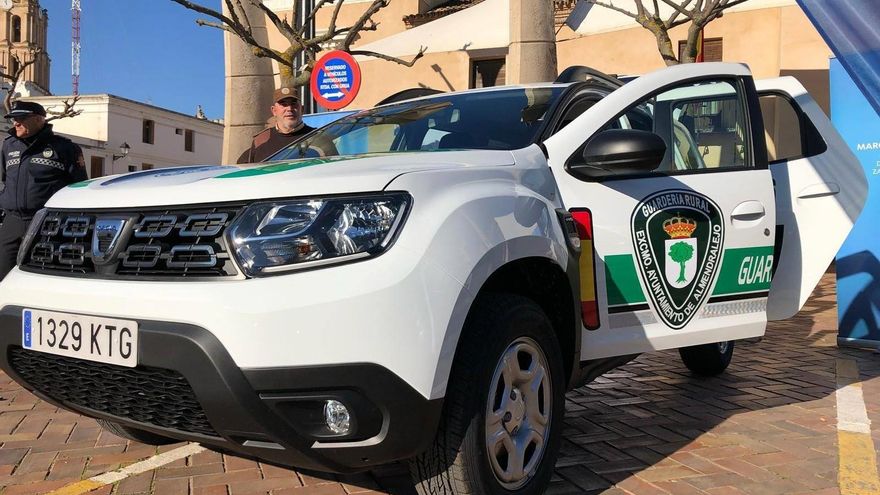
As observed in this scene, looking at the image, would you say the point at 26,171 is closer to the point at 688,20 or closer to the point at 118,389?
the point at 118,389

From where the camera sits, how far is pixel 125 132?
51.9 meters

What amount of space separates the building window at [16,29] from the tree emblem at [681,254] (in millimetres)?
123922

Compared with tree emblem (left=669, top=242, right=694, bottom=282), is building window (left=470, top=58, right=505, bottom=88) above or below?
above

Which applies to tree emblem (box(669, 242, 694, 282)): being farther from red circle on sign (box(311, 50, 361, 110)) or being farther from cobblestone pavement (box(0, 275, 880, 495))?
red circle on sign (box(311, 50, 361, 110))

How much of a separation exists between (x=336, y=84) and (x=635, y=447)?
6.42 m

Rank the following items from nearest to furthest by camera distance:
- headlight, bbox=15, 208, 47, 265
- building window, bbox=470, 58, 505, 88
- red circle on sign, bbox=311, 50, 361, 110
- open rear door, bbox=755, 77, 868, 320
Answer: headlight, bbox=15, 208, 47, 265, open rear door, bbox=755, 77, 868, 320, red circle on sign, bbox=311, 50, 361, 110, building window, bbox=470, 58, 505, 88

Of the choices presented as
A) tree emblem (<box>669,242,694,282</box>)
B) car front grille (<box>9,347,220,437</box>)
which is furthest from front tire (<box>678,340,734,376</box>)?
car front grille (<box>9,347,220,437</box>)

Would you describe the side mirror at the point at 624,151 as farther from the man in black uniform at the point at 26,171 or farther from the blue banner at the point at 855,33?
the man in black uniform at the point at 26,171

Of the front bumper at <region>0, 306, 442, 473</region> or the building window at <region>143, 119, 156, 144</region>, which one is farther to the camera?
the building window at <region>143, 119, 156, 144</region>

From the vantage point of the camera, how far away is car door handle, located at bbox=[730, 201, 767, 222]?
3.33m

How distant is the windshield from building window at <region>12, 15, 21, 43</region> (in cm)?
12272

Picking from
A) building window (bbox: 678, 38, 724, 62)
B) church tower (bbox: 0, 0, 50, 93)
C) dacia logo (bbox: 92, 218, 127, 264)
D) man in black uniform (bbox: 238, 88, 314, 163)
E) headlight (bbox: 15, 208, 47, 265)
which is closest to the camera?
dacia logo (bbox: 92, 218, 127, 264)

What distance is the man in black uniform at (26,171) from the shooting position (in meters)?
4.96

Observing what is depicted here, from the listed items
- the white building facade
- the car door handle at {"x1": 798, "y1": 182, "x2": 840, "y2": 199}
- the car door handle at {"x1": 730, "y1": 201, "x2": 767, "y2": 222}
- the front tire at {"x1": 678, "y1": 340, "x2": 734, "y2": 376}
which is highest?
the white building facade
